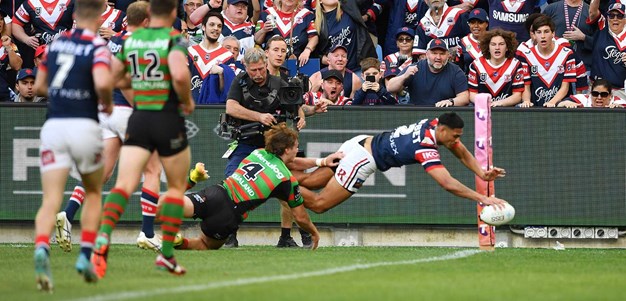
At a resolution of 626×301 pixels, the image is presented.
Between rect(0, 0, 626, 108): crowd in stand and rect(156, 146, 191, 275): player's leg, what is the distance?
605 cm

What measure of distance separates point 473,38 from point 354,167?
169 inches

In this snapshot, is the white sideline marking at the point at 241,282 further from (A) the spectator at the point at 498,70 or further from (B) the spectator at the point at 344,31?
(B) the spectator at the point at 344,31

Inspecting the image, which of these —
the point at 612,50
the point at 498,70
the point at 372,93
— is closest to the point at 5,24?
the point at 372,93

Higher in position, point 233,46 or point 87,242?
point 87,242

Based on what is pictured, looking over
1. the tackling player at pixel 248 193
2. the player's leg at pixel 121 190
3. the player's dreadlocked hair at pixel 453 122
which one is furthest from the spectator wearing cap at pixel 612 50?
the player's leg at pixel 121 190

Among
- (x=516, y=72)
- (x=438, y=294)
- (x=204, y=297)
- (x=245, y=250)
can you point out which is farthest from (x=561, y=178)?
(x=204, y=297)

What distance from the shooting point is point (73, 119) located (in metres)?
8.84

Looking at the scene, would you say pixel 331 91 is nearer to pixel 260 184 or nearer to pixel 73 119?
pixel 260 184

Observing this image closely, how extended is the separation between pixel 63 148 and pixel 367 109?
7.11m

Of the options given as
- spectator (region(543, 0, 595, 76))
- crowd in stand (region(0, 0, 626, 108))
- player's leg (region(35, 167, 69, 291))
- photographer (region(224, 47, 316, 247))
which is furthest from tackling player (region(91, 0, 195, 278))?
spectator (region(543, 0, 595, 76))

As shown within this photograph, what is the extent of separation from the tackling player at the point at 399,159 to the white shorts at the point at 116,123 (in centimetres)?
290

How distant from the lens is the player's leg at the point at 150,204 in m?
11.6

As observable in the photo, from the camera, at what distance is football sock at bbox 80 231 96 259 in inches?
348

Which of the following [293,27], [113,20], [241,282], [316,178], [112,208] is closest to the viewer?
[241,282]
